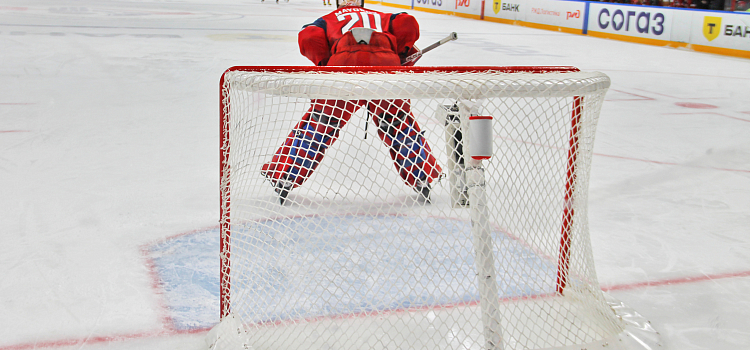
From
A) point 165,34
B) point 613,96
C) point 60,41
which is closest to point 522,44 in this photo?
point 613,96

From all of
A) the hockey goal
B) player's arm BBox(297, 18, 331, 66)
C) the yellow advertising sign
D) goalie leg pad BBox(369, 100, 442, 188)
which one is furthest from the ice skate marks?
the yellow advertising sign

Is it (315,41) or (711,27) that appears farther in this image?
(711,27)

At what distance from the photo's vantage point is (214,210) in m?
2.20

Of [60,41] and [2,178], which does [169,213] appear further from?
[60,41]

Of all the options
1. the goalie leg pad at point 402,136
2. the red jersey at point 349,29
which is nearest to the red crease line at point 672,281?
the goalie leg pad at point 402,136

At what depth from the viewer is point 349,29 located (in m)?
2.18

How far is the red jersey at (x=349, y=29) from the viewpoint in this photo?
2.20m

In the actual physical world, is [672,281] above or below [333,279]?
below

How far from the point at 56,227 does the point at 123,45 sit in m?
4.98

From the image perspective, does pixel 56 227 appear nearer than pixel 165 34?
Yes

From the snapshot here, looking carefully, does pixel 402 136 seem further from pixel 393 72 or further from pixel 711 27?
pixel 711 27

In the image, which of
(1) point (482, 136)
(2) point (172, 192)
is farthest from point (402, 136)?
(2) point (172, 192)

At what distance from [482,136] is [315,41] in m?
1.23

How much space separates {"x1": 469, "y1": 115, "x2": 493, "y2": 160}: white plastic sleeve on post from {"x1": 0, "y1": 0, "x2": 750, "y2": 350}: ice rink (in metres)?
0.72
